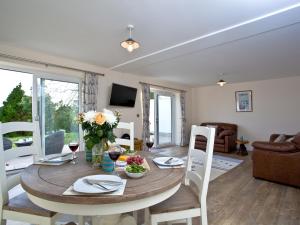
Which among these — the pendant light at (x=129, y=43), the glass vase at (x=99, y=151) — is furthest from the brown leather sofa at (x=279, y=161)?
the glass vase at (x=99, y=151)

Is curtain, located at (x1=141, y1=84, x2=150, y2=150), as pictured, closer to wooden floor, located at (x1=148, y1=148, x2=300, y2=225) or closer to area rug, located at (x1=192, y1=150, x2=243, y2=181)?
area rug, located at (x1=192, y1=150, x2=243, y2=181)

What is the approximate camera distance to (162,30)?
2613mm

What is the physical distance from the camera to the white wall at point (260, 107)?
5590 mm

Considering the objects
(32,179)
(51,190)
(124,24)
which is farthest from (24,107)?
(51,190)

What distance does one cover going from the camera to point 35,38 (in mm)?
2871

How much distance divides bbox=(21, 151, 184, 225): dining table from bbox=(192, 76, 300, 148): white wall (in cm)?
586

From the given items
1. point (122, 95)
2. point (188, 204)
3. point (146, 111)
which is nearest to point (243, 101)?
point (146, 111)

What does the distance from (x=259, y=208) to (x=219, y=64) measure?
3079 mm

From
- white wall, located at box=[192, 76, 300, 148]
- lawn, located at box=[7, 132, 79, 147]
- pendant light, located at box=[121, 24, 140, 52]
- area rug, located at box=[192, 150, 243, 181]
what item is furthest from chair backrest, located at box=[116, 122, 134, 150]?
white wall, located at box=[192, 76, 300, 148]

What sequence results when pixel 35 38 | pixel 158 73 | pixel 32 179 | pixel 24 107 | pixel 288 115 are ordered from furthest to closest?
1. pixel 288 115
2. pixel 158 73
3. pixel 24 107
4. pixel 35 38
5. pixel 32 179

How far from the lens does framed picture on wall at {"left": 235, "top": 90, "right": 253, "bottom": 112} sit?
6330mm

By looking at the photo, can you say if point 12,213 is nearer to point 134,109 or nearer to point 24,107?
point 24,107

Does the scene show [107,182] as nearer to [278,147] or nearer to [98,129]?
[98,129]

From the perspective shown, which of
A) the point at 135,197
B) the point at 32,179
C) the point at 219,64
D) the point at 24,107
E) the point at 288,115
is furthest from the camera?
the point at 288,115
